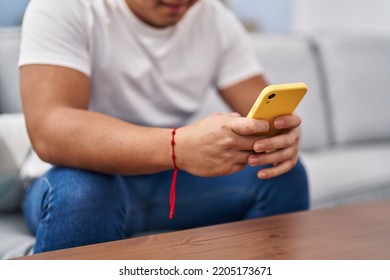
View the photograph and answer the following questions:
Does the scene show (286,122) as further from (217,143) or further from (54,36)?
(54,36)

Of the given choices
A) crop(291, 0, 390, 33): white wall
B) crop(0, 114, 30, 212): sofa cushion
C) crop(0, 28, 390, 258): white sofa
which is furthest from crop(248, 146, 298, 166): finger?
crop(291, 0, 390, 33): white wall

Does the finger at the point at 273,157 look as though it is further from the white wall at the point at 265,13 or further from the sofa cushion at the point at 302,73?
the white wall at the point at 265,13

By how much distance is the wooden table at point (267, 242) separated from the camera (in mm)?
674

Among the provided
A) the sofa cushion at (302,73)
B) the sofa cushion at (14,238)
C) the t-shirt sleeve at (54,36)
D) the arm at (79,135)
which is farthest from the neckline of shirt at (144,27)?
the sofa cushion at (302,73)

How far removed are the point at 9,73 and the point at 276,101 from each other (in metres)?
0.94

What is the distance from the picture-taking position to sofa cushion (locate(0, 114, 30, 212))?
110 centimetres

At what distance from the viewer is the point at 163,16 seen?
104cm

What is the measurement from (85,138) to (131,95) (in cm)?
27

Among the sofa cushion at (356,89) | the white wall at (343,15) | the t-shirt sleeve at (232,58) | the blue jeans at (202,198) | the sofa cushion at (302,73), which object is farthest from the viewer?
the white wall at (343,15)

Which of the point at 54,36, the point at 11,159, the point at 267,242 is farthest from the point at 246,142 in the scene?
the point at 11,159

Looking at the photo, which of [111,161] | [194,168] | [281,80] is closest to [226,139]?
[194,168]

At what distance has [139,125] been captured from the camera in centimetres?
107

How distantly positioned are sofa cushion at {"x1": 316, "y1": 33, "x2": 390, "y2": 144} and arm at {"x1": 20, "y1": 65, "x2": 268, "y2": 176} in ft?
4.28
